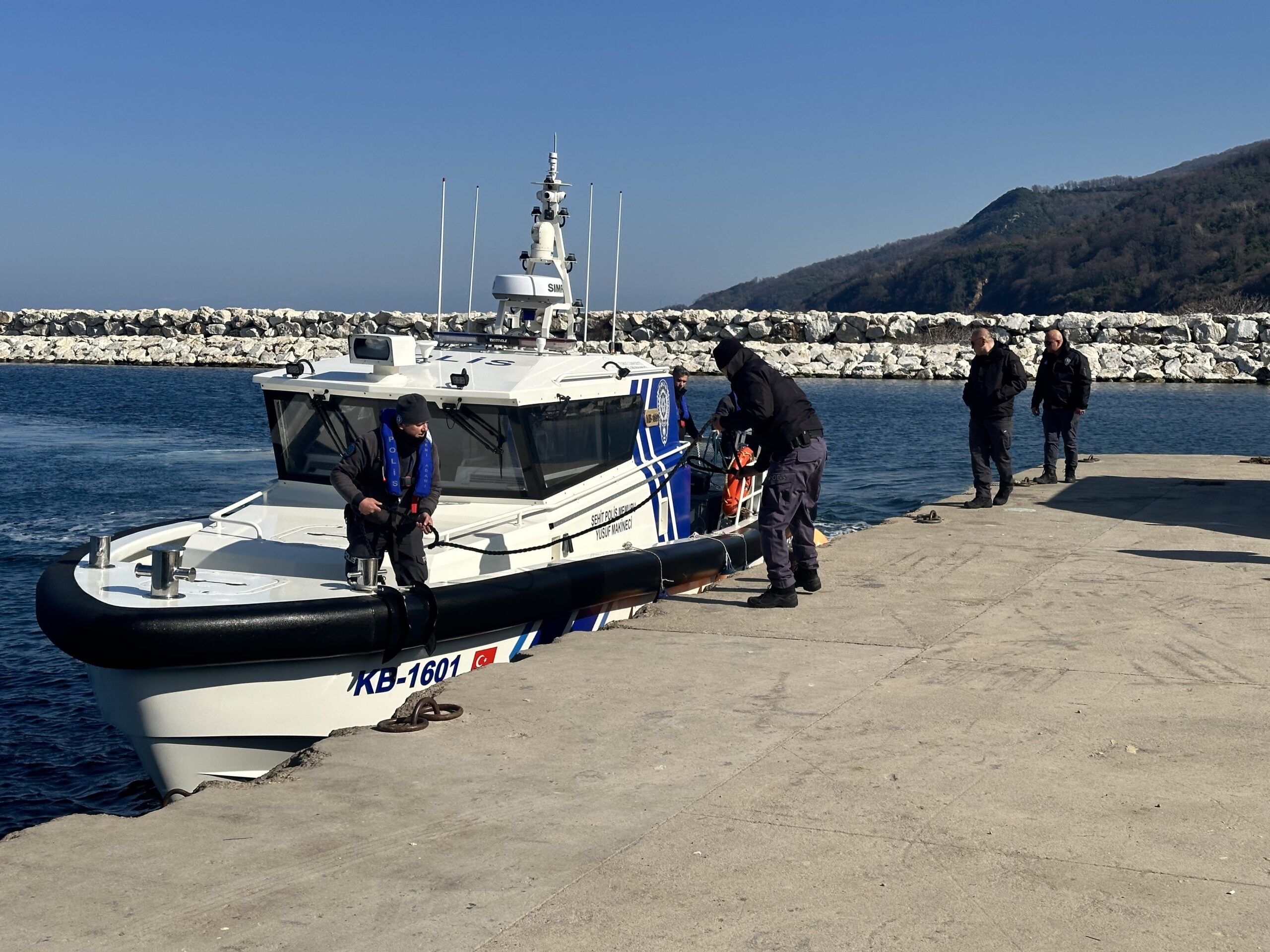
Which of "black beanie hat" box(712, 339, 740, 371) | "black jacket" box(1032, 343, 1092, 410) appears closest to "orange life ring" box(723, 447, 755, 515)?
"black beanie hat" box(712, 339, 740, 371)

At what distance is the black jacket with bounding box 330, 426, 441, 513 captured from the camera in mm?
6910

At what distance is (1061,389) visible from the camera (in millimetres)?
13594

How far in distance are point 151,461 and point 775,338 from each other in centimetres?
4334

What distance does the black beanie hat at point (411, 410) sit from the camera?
689 cm

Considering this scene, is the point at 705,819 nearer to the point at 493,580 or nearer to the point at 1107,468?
the point at 493,580

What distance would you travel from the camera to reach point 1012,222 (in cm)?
19725

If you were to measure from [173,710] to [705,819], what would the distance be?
3.04 metres

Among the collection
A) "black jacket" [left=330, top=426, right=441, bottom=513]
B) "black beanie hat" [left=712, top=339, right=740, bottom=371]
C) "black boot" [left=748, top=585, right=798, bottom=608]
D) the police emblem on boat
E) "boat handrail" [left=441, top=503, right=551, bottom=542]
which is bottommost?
"black boot" [left=748, top=585, right=798, bottom=608]

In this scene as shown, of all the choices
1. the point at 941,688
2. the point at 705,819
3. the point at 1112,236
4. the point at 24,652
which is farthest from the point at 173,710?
the point at 1112,236

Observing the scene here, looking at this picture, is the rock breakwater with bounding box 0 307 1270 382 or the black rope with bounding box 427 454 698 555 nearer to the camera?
the black rope with bounding box 427 454 698 555

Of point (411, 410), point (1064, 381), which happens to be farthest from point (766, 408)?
point (1064, 381)

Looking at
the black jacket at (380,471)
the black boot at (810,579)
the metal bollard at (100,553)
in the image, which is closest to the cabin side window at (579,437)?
the black jacket at (380,471)

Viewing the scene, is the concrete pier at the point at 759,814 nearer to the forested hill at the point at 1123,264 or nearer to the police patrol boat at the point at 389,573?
the police patrol boat at the point at 389,573

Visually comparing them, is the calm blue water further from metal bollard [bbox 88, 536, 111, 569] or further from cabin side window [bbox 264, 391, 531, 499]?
cabin side window [bbox 264, 391, 531, 499]
